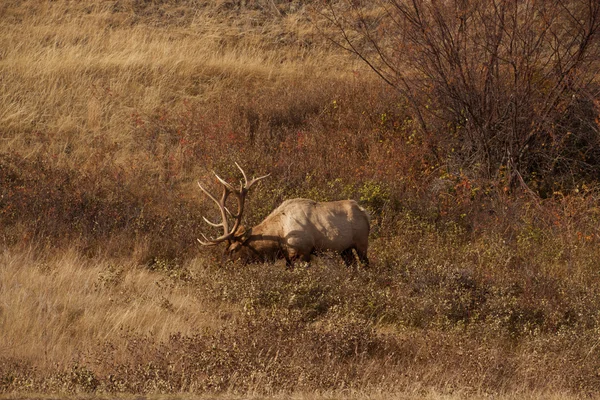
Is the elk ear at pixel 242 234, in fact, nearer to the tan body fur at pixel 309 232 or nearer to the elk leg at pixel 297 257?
the tan body fur at pixel 309 232

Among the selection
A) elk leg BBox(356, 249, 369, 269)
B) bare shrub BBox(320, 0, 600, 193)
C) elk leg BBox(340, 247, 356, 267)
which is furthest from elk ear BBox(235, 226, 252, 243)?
bare shrub BBox(320, 0, 600, 193)

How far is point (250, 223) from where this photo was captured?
11.4 m

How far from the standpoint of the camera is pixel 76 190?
12508 mm

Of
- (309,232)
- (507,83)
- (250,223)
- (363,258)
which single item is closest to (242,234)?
(309,232)

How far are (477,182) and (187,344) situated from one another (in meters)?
6.83

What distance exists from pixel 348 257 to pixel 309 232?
72cm

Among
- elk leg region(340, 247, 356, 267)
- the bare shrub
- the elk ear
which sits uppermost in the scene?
the bare shrub

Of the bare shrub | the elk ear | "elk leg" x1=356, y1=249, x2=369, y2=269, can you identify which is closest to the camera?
"elk leg" x1=356, y1=249, x2=369, y2=269

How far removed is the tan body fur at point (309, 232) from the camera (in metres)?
9.55

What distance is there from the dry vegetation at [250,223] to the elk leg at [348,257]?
32 centimetres

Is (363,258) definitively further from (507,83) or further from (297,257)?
A: (507,83)

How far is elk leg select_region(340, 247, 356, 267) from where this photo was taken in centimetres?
984

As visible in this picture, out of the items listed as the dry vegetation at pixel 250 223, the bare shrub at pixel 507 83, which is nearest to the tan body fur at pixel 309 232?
the dry vegetation at pixel 250 223

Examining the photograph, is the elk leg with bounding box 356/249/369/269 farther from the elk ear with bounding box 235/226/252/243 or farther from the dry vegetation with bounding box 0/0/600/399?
the elk ear with bounding box 235/226/252/243
